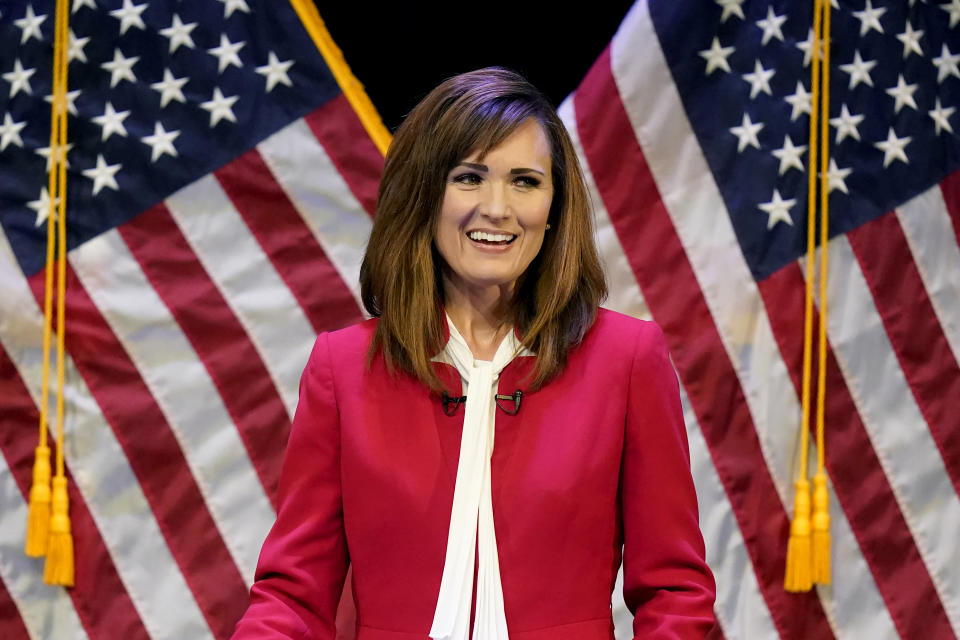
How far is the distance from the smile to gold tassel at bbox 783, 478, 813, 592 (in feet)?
3.95

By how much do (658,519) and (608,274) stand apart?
1141 millimetres

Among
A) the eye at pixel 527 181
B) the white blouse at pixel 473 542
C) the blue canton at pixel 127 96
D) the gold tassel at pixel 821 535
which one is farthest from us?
the blue canton at pixel 127 96

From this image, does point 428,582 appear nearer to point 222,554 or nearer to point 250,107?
point 222,554

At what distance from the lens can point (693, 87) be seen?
2.42 m

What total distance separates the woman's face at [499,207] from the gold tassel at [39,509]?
4.49ft

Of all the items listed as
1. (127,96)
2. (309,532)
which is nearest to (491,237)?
(309,532)

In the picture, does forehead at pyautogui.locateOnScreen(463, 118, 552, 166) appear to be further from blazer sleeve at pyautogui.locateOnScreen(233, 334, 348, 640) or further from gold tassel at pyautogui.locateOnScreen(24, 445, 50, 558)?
gold tassel at pyautogui.locateOnScreen(24, 445, 50, 558)

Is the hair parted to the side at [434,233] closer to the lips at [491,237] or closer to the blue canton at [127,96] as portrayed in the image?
the lips at [491,237]

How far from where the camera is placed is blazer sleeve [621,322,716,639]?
53.9 inches

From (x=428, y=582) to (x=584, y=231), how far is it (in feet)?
1.79

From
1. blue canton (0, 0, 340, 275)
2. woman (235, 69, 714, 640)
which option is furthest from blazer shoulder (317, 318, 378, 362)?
blue canton (0, 0, 340, 275)

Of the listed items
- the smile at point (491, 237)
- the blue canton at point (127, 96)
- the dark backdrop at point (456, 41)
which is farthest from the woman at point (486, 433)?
the blue canton at point (127, 96)

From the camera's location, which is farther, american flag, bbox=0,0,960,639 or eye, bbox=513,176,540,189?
american flag, bbox=0,0,960,639

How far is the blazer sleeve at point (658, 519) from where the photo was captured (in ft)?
4.50
